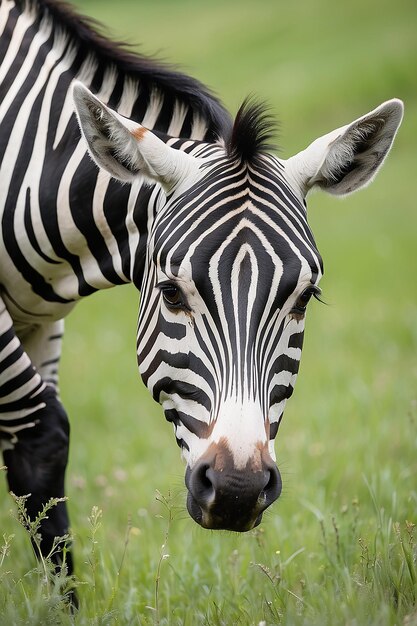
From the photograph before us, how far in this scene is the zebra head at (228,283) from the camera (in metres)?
2.88

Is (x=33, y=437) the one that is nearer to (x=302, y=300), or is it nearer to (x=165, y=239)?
(x=165, y=239)

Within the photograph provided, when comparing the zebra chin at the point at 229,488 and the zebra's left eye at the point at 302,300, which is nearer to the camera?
the zebra chin at the point at 229,488

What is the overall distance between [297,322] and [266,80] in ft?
93.3

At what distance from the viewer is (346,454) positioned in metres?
6.38

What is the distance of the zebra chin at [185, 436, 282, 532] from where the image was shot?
2775 millimetres

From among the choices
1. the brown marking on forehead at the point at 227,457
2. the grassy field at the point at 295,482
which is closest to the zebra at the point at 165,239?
the brown marking on forehead at the point at 227,457

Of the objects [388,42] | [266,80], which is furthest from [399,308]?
[388,42]

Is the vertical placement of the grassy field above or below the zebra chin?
below

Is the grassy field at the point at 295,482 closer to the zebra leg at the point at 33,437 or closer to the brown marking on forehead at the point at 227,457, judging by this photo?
the zebra leg at the point at 33,437

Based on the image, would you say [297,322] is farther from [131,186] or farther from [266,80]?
[266,80]

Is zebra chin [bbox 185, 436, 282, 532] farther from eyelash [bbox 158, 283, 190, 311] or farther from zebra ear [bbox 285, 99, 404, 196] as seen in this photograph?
zebra ear [bbox 285, 99, 404, 196]

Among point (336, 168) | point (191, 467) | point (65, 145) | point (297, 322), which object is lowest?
point (191, 467)

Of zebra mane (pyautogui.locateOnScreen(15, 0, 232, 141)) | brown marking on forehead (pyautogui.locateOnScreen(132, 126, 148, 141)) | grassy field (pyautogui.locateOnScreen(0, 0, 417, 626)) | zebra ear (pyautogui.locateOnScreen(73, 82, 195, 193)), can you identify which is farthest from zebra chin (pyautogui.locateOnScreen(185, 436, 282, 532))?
zebra mane (pyautogui.locateOnScreen(15, 0, 232, 141))

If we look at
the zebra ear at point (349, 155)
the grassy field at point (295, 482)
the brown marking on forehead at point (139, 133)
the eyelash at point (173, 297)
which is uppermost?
the brown marking on forehead at point (139, 133)
